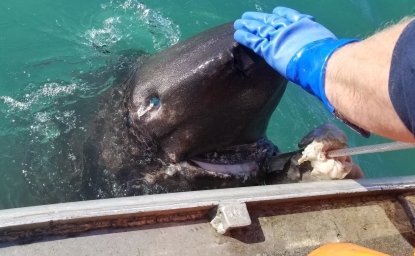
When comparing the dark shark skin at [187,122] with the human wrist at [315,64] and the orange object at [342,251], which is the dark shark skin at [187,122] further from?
the orange object at [342,251]

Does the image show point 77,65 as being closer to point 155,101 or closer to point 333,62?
point 155,101

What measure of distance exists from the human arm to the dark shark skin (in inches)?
7.1

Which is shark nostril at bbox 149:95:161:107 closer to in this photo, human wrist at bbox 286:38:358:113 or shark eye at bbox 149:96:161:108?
shark eye at bbox 149:96:161:108

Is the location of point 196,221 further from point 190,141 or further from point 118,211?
point 190,141

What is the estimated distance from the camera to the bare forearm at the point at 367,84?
2.14m

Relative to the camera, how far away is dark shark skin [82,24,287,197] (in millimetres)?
3150

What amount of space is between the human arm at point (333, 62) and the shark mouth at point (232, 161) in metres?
0.73

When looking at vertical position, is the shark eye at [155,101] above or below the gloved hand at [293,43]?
below

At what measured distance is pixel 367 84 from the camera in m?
2.26

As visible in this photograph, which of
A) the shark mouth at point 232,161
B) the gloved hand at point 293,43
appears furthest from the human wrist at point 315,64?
the shark mouth at point 232,161

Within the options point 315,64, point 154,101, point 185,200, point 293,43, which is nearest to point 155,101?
point 154,101

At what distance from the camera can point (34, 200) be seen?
397 centimetres

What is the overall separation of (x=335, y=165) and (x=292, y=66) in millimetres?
738

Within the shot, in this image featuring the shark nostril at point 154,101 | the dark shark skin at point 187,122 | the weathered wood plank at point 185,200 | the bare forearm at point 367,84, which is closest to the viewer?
the bare forearm at point 367,84
